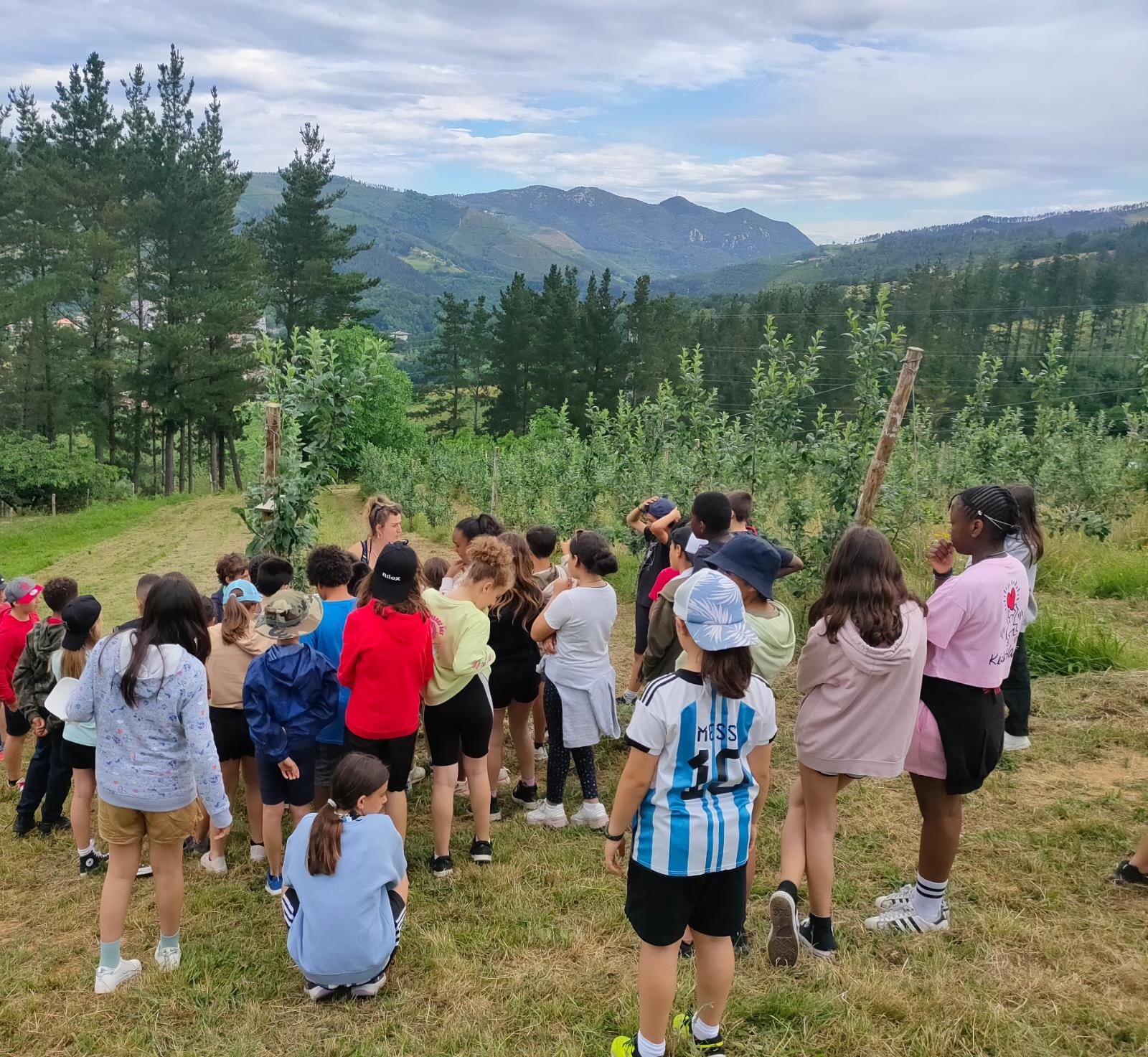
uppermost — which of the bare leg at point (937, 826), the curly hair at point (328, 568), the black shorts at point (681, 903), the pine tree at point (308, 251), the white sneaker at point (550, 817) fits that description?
the pine tree at point (308, 251)

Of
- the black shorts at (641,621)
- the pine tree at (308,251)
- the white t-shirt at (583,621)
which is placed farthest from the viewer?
the pine tree at (308,251)

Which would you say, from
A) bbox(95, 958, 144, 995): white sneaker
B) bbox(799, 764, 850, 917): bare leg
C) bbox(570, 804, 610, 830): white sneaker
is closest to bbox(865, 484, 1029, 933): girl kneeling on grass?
bbox(799, 764, 850, 917): bare leg

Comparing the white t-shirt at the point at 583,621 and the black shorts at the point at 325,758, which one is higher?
the white t-shirt at the point at 583,621

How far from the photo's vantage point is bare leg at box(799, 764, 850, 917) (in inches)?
132

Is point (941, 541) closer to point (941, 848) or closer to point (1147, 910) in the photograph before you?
point (941, 848)

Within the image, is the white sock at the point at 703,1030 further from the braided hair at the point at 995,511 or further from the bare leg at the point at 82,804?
the bare leg at the point at 82,804

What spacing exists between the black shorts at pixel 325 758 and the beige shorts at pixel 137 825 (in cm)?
83

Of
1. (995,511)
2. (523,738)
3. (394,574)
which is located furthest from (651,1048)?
(523,738)

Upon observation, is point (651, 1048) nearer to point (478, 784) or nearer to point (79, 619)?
point (478, 784)

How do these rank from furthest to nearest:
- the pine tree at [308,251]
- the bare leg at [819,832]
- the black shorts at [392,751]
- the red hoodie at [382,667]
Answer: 1. the pine tree at [308,251]
2. the black shorts at [392,751]
3. the red hoodie at [382,667]
4. the bare leg at [819,832]

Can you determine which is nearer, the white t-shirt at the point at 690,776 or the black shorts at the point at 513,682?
the white t-shirt at the point at 690,776

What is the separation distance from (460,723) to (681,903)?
1.89 m

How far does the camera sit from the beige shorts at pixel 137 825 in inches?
132

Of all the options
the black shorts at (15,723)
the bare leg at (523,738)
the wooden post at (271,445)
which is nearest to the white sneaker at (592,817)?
the bare leg at (523,738)
